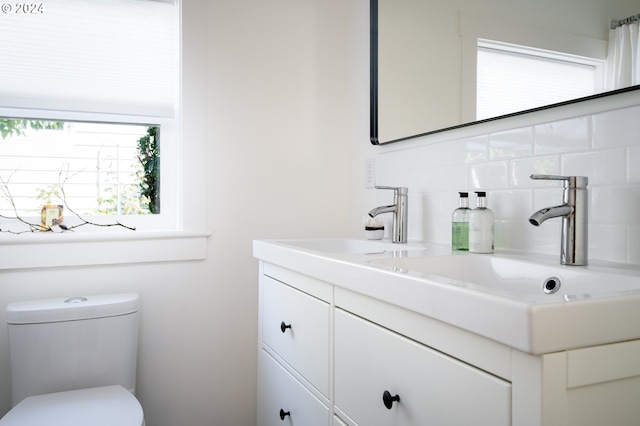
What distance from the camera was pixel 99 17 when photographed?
6.21ft

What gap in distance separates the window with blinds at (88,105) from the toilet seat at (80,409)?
766 mm

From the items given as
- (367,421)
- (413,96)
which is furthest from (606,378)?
(413,96)

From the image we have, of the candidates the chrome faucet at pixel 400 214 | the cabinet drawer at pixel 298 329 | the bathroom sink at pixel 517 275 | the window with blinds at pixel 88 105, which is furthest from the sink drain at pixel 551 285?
the window with blinds at pixel 88 105

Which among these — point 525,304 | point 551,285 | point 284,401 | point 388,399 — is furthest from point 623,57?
point 284,401

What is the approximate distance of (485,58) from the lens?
1.42 meters

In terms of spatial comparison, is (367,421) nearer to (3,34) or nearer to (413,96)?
(413,96)

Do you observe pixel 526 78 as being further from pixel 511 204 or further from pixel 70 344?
pixel 70 344

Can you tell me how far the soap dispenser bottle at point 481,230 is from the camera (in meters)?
1.26

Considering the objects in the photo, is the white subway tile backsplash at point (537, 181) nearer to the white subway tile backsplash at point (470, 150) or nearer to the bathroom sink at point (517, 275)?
the white subway tile backsplash at point (470, 150)

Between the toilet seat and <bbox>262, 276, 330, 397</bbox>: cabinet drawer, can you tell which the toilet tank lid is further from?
<bbox>262, 276, 330, 397</bbox>: cabinet drawer

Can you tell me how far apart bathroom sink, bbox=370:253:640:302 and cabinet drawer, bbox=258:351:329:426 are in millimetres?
458

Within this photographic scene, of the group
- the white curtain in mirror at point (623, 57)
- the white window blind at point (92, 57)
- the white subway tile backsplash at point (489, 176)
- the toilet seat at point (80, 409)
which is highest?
the white window blind at point (92, 57)

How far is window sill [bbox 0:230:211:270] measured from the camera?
1.72 m

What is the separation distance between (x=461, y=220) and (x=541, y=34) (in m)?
0.53
